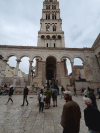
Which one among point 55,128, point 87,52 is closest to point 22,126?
point 55,128

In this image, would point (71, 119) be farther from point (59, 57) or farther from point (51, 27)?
point (51, 27)

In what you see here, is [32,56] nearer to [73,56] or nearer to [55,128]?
[73,56]

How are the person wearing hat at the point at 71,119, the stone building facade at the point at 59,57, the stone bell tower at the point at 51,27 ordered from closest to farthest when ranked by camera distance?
the person wearing hat at the point at 71,119 < the stone building facade at the point at 59,57 < the stone bell tower at the point at 51,27

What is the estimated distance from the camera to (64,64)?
21.1 meters

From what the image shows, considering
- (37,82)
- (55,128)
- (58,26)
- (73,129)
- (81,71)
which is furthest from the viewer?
(58,26)

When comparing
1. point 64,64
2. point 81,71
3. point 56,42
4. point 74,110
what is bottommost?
point 74,110

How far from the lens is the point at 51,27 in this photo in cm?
2558

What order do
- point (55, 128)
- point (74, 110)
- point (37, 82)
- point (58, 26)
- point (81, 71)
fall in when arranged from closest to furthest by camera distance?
point (74, 110) → point (55, 128) → point (37, 82) → point (81, 71) → point (58, 26)

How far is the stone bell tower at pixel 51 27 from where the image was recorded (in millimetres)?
23797

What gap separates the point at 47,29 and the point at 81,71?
19968 millimetres

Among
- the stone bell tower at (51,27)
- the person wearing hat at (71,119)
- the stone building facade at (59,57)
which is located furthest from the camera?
the stone bell tower at (51,27)

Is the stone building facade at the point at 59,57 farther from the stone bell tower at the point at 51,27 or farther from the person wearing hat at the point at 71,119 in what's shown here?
the person wearing hat at the point at 71,119

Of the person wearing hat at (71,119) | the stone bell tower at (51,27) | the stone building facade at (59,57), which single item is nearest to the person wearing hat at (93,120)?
the person wearing hat at (71,119)

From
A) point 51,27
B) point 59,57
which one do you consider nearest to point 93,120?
point 59,57
